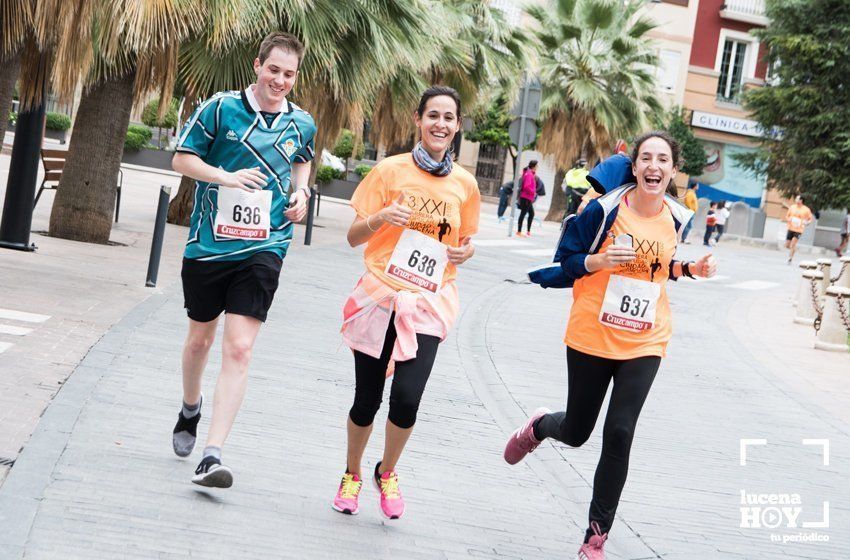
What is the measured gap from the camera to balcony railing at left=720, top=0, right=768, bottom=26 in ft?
172

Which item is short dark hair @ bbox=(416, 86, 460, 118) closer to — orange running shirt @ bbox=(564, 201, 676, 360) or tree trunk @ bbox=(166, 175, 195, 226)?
orange running shirt @ bbox=(564, 201, 676, 360)

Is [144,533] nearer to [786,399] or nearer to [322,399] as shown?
Answer: [322,399]

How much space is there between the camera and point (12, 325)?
876 centimetres

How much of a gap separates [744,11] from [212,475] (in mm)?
51461

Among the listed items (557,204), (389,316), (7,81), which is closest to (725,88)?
(557,204)

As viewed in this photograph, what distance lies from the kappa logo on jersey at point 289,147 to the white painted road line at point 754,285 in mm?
18850

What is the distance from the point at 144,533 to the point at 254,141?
1704 millimetres

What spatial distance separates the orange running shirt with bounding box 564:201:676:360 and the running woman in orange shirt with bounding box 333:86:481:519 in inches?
22.2

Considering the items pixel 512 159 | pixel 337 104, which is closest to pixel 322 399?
pixel 337 104

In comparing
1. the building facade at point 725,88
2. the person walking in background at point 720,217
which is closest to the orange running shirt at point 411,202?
the person walking in background at point 720,217

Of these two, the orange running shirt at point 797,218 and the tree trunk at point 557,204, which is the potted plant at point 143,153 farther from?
the orange running shirt at point 797,218

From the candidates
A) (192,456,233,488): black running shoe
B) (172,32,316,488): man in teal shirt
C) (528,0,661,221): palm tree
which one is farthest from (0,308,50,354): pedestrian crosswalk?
(528,0,661,221): palm tree

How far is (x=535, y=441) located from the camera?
6109 mm

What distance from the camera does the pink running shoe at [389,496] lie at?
5.36 m
